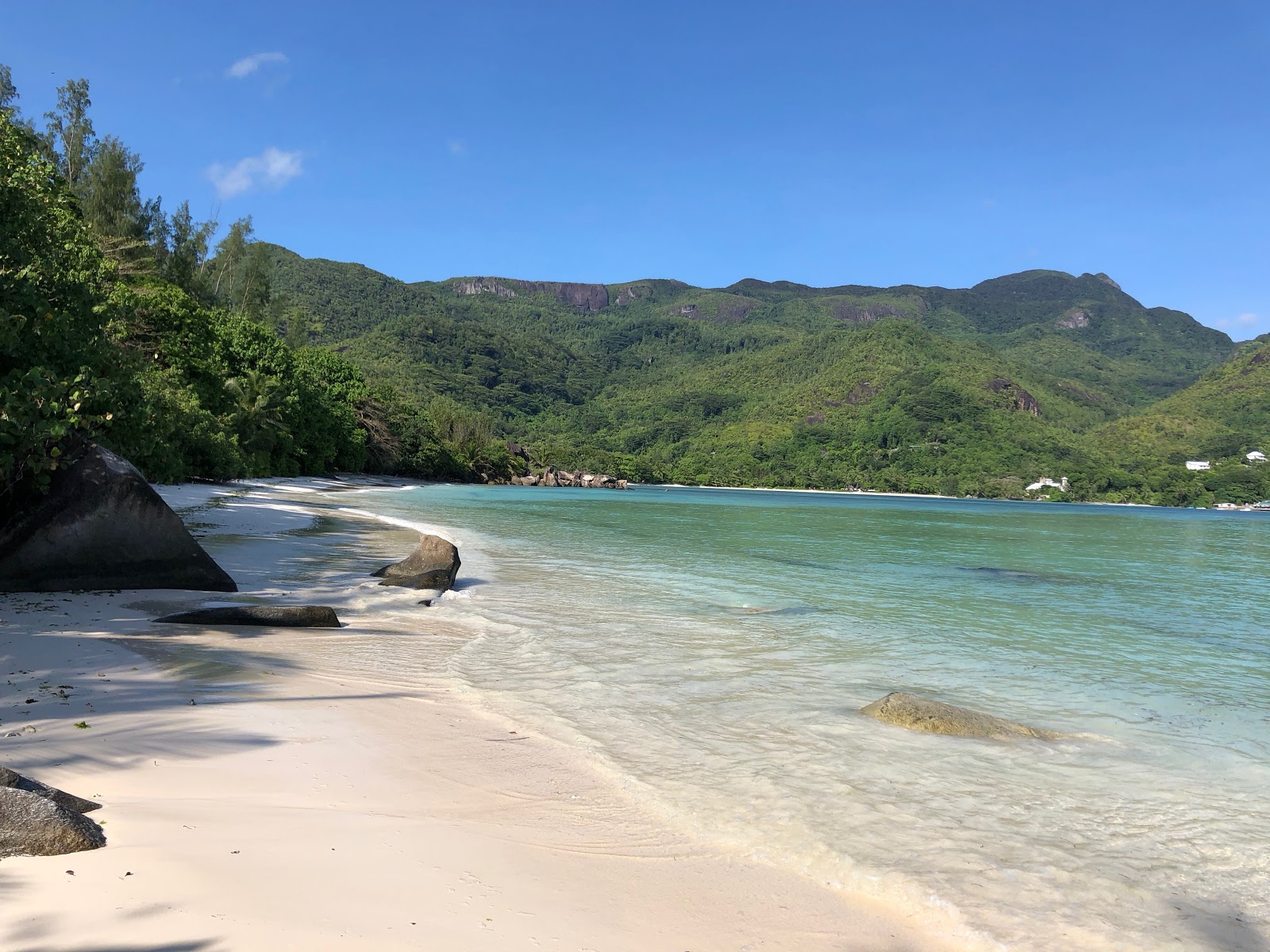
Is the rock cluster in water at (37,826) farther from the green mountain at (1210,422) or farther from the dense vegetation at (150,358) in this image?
the green mountain at (1210,422)

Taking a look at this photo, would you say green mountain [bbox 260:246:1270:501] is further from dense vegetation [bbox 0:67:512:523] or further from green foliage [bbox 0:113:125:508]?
green foliage [bbox 0:113:125:508]

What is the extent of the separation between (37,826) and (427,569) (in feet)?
34.5

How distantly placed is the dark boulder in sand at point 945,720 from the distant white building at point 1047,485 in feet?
456

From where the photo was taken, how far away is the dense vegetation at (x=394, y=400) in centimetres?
1241

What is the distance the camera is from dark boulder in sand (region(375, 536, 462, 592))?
13.1 meters

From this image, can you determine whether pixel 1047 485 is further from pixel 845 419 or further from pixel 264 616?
pixel 264 616

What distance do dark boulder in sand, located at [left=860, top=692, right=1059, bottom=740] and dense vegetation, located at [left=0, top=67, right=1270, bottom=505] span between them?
30.2 feet

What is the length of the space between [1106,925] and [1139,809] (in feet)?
6.37

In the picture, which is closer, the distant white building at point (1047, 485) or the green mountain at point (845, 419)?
the distant white building at point (1047, 485)

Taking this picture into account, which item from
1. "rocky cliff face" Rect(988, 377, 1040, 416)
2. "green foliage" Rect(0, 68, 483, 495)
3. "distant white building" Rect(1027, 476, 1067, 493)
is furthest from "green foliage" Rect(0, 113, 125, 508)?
"rocky cliff face" Rect(988, 377, 1040, 416)

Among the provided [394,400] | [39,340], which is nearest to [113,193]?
[394,400]

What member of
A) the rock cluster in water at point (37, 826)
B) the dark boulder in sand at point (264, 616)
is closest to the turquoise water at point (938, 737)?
the dark boulder in sand at point (264, 616)

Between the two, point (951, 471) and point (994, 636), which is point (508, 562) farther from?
point (951, 471)

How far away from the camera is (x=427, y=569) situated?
1353cm
